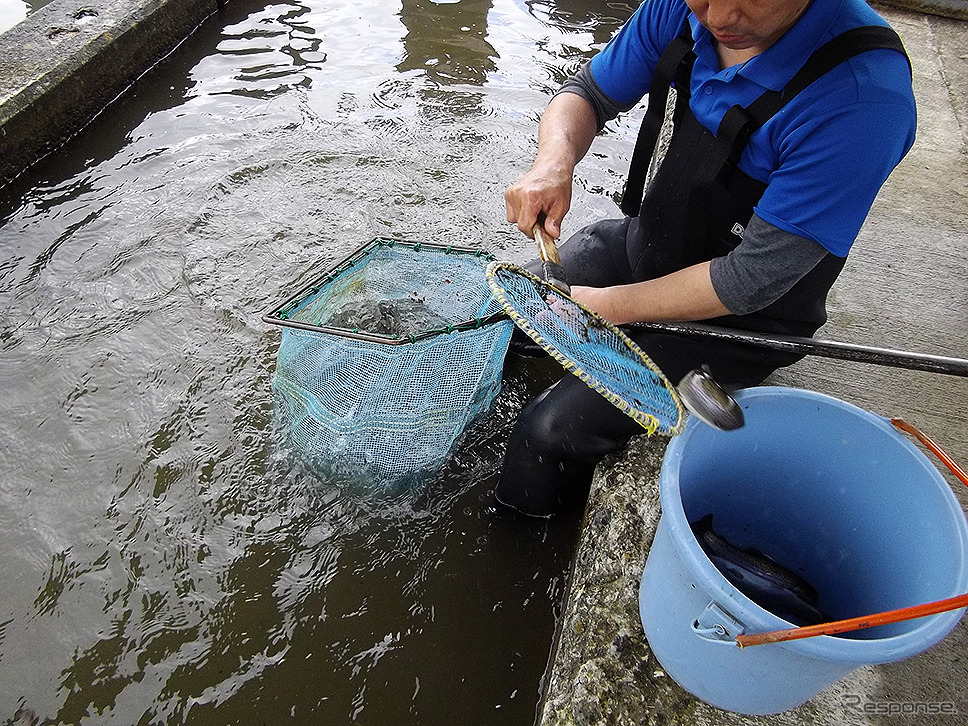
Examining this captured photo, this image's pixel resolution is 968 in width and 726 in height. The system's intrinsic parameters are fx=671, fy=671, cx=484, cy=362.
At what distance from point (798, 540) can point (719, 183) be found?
112 cm

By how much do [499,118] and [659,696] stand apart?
13.6 feet

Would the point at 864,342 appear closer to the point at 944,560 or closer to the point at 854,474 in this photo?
the point at 854,474

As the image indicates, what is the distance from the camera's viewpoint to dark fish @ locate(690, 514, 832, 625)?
1.75 metres

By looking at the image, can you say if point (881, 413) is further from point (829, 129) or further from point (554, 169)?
point (554, 169)

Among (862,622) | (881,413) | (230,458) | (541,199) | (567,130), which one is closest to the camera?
(862,622)

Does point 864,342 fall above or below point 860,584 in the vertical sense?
below

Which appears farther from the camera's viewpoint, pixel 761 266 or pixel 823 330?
pixel 823 330

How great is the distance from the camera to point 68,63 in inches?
172

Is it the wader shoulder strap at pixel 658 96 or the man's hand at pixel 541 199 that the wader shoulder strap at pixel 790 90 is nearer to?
the wader shoulder strap at pixel 658 96

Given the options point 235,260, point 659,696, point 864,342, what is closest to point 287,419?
point 235,260

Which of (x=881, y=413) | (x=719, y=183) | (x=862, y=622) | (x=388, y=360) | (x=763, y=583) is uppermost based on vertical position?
(x=719, y=183)

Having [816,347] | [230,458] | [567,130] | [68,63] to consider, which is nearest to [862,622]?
[816,347]

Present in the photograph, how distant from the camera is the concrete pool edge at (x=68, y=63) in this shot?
405 centimetres

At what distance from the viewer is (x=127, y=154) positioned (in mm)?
4375
